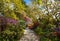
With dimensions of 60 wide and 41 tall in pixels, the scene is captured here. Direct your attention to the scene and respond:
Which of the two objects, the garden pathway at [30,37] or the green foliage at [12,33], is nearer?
the green foliage at [12,33]

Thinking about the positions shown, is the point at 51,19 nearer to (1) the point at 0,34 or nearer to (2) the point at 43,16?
(2) the point at 43,16

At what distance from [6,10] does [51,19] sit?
3.42 meters

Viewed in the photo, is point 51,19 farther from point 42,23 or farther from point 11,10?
point 11,10

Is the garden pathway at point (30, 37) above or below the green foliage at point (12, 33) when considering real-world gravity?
below

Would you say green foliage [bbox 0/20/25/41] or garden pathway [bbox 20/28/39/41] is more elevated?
green foliage [bbox 0/20/25/41]

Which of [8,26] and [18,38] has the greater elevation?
[8,26]

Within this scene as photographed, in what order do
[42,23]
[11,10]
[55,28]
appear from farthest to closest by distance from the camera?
[11,10] → [42,23] → [55,28]

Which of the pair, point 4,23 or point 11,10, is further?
point 11,10

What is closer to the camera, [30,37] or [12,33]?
[12,33]

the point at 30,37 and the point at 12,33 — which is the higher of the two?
the point at 12,33

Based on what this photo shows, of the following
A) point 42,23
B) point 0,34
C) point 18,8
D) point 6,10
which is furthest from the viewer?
point 18,8

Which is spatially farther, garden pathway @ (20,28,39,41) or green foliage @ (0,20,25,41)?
garden pathway @ (20,28,39,41)

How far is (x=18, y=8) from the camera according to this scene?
16.6 meters

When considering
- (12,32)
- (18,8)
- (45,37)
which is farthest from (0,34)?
Result: (18,8)
